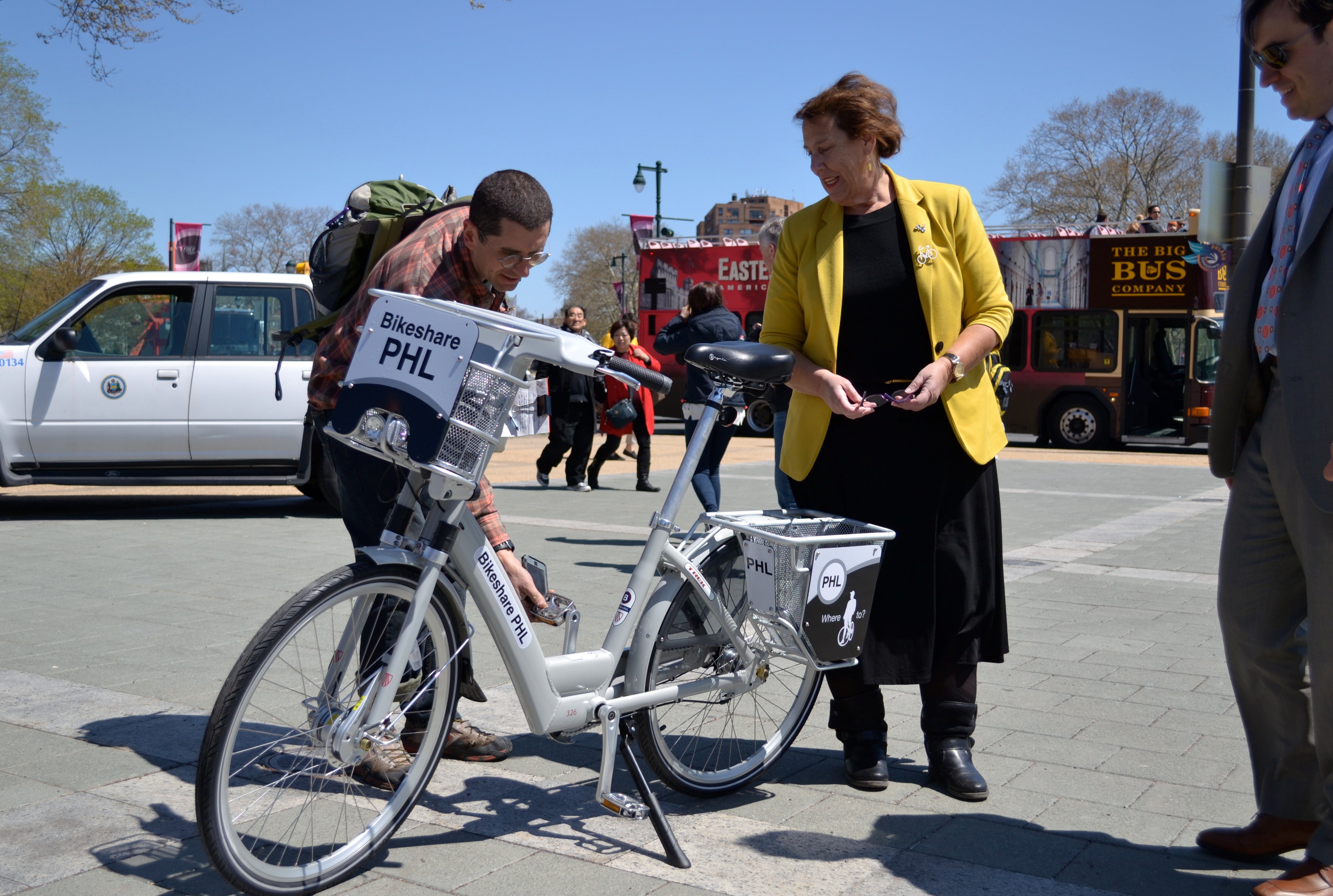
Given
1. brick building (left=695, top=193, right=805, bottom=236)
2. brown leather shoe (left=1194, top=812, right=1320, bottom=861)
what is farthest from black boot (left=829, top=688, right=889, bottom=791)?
brick building (left=695, top=193, right=805, bottom=236)

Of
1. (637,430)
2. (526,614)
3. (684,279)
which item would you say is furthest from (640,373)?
(684,279)

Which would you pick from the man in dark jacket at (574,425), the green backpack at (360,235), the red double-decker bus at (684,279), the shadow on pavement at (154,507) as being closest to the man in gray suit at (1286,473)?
the green backpack at (360,235)

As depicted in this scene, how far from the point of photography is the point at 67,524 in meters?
9.02

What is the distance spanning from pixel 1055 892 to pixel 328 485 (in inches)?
299

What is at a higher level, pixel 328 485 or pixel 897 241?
pixel 897 241

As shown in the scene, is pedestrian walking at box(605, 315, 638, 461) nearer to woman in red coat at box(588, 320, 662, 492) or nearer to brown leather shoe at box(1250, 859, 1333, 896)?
woman in red coat at box(588, 320, 662, 492)

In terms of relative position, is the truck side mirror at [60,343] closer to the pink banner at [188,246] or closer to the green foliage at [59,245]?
the pink banner at [188,246]

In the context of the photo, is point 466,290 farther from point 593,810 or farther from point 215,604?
point 215,604

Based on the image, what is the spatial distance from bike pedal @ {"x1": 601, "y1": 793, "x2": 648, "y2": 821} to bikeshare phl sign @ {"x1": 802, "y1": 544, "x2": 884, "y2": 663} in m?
0.60

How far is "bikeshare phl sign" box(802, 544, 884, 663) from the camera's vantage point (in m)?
3.07

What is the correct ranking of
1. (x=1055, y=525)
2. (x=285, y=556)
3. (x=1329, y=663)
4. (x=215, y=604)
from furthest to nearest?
(x=1055, y=525), (x=285, y=556), (x=215, y=604), (x=1329, y=663)

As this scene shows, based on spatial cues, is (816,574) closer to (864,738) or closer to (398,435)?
(864,738)

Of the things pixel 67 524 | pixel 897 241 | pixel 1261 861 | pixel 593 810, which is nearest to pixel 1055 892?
pixel 1261 861

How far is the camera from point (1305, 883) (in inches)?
103
